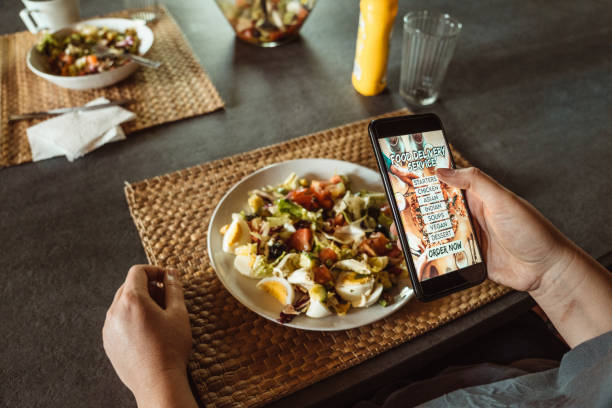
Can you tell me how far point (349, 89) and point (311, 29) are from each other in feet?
1.38

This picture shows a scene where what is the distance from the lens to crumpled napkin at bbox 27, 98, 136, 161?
3.47ft

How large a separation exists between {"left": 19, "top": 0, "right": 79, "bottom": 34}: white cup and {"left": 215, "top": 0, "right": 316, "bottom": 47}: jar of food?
489mm

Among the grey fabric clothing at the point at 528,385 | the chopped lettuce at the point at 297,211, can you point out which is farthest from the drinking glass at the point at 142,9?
the grey fabric clothing at the point at 528,385

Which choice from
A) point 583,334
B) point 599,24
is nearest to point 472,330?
point 583,334

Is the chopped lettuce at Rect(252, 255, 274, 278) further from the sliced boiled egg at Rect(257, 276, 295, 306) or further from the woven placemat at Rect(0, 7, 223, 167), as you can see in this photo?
the woven placemat at Rect(0, 7, 223, 167)

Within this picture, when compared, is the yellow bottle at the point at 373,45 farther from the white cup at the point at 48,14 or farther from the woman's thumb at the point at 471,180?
the white cup at the point at 48,14

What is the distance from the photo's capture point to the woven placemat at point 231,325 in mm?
661

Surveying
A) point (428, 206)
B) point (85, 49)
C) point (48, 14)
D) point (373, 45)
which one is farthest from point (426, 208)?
point (48, 14)

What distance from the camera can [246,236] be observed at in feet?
2.66

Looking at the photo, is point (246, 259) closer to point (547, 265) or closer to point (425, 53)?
point (547, 265)

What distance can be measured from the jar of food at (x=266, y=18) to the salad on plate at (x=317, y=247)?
2.34 ft

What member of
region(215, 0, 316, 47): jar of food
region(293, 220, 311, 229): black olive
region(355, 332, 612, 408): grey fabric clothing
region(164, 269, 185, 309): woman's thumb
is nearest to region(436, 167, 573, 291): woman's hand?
region(355, 332, 612, 408): grey fabric clothing

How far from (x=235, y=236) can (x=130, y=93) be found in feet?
2.37

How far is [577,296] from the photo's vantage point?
2.36ft
